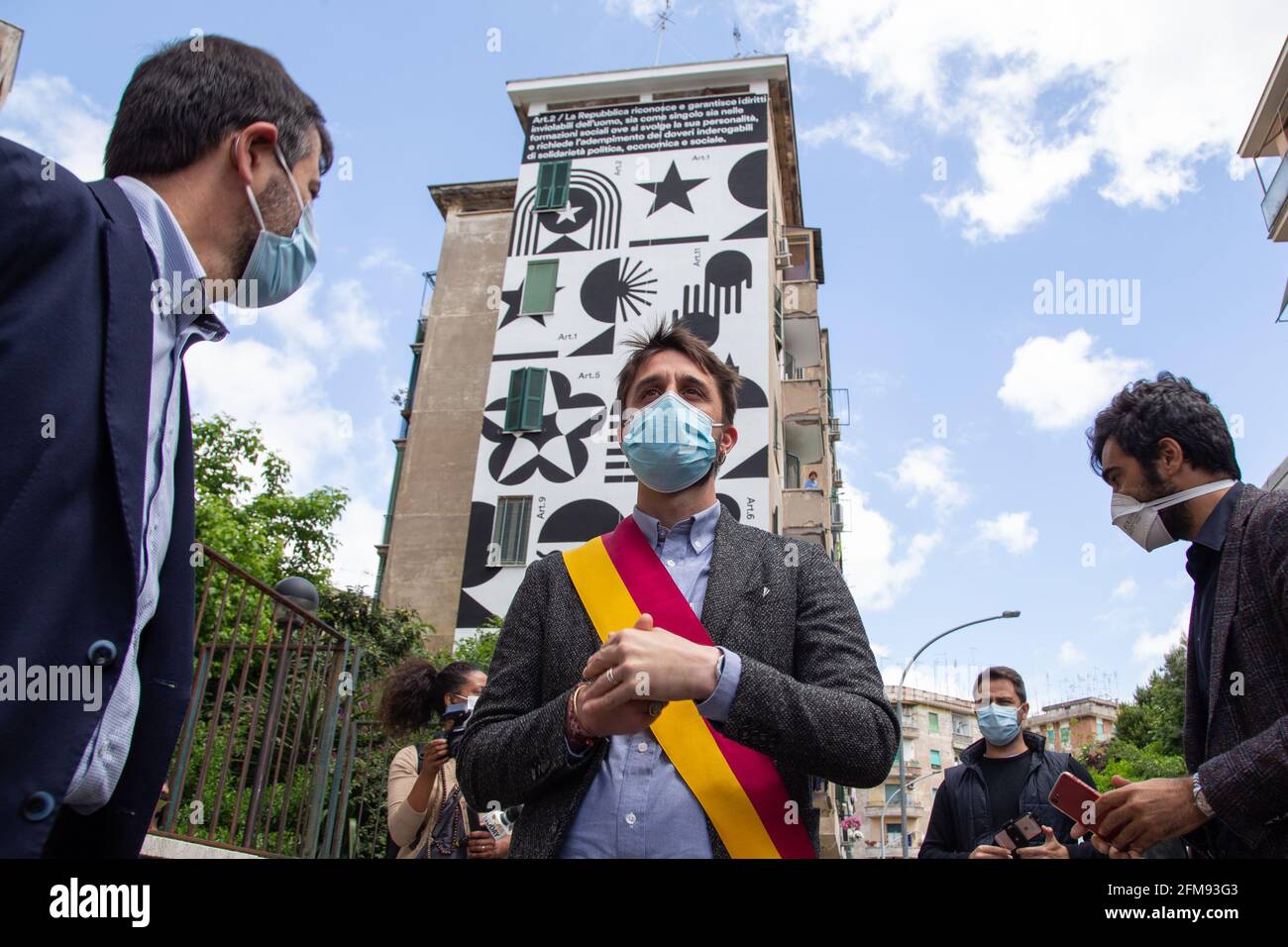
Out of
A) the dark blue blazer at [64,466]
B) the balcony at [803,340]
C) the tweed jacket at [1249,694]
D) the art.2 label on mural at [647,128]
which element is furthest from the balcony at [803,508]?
the dark blue blazer at [64,466]

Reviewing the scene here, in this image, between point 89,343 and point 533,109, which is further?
point 533,109

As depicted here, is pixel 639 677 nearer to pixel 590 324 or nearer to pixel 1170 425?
pixel 1170 425

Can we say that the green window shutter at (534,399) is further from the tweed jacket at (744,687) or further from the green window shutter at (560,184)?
the tweed jacket at (744,687)

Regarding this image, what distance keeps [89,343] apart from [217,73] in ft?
3.16

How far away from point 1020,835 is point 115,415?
4.16m

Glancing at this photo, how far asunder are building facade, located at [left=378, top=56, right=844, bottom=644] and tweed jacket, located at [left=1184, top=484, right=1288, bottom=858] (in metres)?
19.6

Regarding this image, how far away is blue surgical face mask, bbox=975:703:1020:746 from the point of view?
5.72 metres

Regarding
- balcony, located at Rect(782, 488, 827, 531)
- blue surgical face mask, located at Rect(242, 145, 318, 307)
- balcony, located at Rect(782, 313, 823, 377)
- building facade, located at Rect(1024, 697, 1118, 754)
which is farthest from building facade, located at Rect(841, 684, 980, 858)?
blue surgical face mask, located at Rect(242, 145, 318, 307)

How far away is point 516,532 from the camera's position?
80.0 ft

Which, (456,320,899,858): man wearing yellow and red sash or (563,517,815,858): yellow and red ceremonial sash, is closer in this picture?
(456,320,899,858): man wearing yellow and red sash

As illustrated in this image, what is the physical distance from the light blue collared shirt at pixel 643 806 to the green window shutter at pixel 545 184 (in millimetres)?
27129

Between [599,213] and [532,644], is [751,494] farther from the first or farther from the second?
[532,644]

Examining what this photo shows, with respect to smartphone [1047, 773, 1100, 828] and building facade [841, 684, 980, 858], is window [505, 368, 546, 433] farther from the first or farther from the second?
building facade [841, 684, 980, 858]
